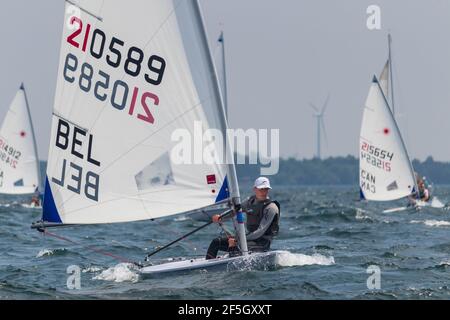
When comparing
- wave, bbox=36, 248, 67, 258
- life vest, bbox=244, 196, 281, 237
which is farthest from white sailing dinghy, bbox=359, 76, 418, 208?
life vest, bbox=244, 196, 281, 237

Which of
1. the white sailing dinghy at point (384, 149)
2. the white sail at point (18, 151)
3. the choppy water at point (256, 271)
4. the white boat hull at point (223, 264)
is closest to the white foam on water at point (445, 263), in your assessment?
the choppy water at point (256, 271)

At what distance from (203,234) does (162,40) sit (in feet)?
39.3

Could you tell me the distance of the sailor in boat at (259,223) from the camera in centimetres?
1418

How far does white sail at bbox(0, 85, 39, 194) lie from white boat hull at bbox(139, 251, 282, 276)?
2883 centimetres

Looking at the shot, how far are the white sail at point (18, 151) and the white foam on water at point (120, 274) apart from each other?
27.6 meters

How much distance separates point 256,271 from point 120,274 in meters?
2.04

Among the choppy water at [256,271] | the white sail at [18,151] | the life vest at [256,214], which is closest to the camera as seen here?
the choppy water at [256,271]

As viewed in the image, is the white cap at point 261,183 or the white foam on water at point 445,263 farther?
the white foam on water at point 445,263

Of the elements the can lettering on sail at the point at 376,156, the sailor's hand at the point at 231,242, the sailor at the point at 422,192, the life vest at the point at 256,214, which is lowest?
the sailor's hand at the point at 231,242

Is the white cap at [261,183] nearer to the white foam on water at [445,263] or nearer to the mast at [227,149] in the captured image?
the mast at [227,149]

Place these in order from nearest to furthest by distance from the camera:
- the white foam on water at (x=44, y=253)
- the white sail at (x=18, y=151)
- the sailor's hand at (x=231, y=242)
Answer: the sailor's hand at (x=231, y=242)
the white foam on water at (x=44, y=253)
the white sail at (x=18, y=151)

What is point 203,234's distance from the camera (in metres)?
24.9

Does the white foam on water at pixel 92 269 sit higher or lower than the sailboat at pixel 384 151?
lower
